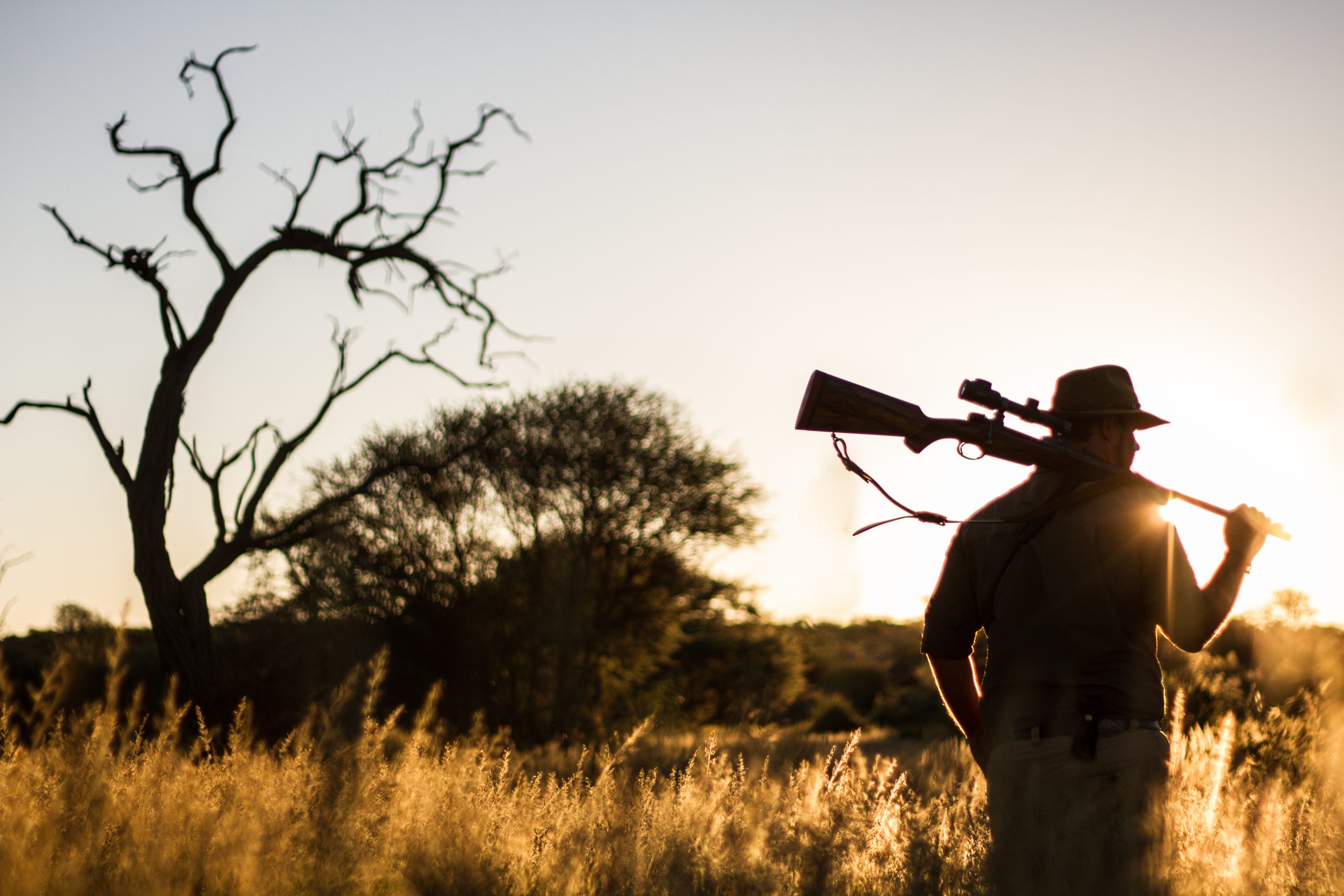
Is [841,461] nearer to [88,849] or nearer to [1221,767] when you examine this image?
[1221,767]

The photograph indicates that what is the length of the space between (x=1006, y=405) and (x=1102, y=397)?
1.12ft

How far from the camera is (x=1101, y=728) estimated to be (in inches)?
134

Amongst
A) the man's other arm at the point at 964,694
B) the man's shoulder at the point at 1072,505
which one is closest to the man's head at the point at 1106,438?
the man's shoulder at the point at 1072,505

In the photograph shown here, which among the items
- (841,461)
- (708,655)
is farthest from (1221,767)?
(708,655)

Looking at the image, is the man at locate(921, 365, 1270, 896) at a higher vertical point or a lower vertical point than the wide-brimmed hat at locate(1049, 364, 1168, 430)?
lower

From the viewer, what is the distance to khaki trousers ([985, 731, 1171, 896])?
334 centimetres

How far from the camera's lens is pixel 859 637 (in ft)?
261

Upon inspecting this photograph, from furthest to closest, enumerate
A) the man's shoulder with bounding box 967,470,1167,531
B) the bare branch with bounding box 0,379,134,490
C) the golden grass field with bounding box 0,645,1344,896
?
the bare branch with bounding box 0,379,134,490 < the golden grass field with bounding box 0,645,1344,896 < the man's shoulder with bounding box 967,470,1167,531

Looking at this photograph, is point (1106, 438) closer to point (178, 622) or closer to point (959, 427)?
point (959, 427)

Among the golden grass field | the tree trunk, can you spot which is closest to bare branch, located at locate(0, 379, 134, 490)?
the tree trunk

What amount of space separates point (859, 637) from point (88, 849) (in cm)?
7807

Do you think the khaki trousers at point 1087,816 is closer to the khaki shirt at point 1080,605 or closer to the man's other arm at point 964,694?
the khaki shirt at point 1080,605

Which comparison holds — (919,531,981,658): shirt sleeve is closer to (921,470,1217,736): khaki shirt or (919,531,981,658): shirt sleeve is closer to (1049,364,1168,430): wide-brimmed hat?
(921,470,1217,736): khaki shirt

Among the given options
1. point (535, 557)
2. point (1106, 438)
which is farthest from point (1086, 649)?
point (535, 557)
